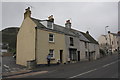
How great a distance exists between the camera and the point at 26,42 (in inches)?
855

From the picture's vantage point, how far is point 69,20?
31.1m

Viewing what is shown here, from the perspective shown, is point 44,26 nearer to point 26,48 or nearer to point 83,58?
point 26,48

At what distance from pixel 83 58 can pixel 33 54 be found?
1295 centimetres

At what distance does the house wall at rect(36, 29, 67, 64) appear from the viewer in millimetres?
20078

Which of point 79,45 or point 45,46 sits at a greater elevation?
point 79,45

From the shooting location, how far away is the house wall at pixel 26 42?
806 inches

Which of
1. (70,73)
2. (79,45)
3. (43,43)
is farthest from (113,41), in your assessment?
(70,73)

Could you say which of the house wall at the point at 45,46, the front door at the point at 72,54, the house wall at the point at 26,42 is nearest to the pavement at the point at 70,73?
the house wall at the point at 45,46

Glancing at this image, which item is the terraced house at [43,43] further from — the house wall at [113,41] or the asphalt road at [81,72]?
the house wall at [113,41]

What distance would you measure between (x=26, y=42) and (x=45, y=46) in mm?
2972

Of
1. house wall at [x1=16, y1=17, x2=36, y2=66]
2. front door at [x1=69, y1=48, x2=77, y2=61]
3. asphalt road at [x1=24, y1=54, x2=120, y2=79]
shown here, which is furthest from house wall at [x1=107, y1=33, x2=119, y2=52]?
asphalt road at [x1=24, y1=54, x2=120, y2=79]

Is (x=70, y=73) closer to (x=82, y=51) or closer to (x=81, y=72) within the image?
(x=81, y=72)

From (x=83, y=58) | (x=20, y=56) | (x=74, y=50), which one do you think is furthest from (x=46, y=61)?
(x=83, y=58)

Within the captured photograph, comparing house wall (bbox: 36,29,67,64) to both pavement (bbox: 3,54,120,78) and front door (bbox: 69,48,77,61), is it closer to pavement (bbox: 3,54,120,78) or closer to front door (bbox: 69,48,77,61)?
front door (bbox: 69,48,77,61)
